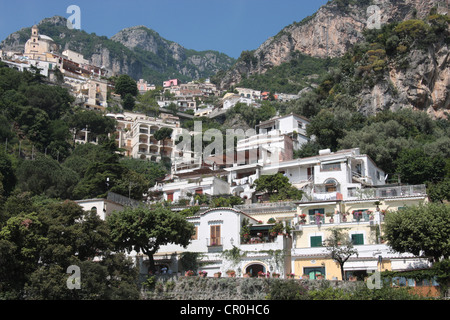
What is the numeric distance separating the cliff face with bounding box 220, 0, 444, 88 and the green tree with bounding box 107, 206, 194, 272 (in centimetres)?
12064

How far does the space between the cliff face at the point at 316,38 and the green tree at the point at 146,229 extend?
120641mm

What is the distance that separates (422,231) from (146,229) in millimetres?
16915

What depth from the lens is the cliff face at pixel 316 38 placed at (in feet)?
490

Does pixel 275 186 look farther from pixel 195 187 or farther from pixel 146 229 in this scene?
pixel 146 229

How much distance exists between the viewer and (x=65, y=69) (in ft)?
442

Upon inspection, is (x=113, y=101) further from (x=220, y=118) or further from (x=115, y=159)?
(x=115, y=159)

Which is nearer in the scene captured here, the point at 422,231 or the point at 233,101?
the point at 422,231

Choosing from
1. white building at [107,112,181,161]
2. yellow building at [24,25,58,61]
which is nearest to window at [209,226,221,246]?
white building at [107,112,181,161]

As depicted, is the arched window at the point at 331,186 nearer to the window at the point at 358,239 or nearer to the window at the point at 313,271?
the window at the point at 358,239

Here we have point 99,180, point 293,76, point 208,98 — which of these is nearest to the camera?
point 99,180

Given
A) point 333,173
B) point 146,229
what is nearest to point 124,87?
point 333,173

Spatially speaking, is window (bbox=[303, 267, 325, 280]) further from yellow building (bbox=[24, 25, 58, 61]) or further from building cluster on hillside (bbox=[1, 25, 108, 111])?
yellow building (bbox=[24, 25, 58, 61])

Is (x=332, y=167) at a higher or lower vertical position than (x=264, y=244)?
higher

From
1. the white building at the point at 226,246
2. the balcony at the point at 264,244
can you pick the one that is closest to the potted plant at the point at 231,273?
the white building at the point at 226,246
